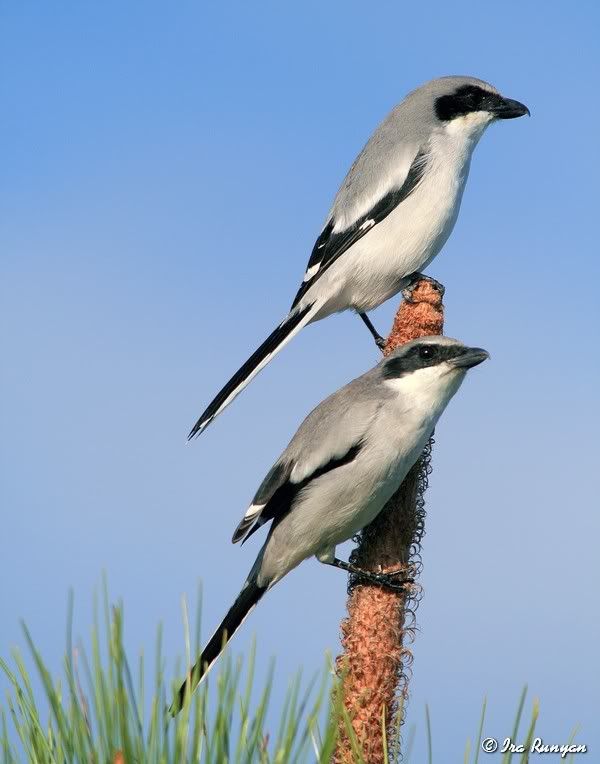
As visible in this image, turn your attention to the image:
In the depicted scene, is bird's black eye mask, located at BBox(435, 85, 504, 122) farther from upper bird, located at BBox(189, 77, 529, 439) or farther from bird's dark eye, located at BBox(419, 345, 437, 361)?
bird's dark eye, located at BBox(419, 345, 437, 361)

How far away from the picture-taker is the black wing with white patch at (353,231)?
4.60 metres

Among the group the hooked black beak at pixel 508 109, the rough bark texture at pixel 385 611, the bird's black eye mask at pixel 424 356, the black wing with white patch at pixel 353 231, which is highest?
the hooked black beak at pixel 508 109

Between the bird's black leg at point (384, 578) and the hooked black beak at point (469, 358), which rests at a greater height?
the hooked black beak at point (469, 358)

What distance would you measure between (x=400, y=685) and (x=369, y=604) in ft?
0.82

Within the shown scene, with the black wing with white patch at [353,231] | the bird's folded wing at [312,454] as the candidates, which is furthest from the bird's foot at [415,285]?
the black wing with white patch at [353,231]

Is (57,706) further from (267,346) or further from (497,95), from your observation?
(497,95)

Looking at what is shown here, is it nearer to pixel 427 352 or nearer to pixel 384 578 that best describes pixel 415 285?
pixel 427 352

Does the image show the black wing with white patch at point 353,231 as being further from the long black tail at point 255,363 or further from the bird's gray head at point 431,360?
the bird's gray head at point 431,360

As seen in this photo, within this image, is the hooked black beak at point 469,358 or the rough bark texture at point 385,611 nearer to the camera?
the rough bark texture at point 385,611

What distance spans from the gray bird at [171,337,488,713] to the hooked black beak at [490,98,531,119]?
1.92 m

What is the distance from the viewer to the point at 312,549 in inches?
140

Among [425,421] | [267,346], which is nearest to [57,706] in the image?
[425,421]

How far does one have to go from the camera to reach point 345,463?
352 centimetres

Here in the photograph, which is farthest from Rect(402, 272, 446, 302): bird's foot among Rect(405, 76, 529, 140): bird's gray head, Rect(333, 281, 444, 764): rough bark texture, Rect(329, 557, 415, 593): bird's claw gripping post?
Rect(405, 76, 529, 140): bird's gray head
